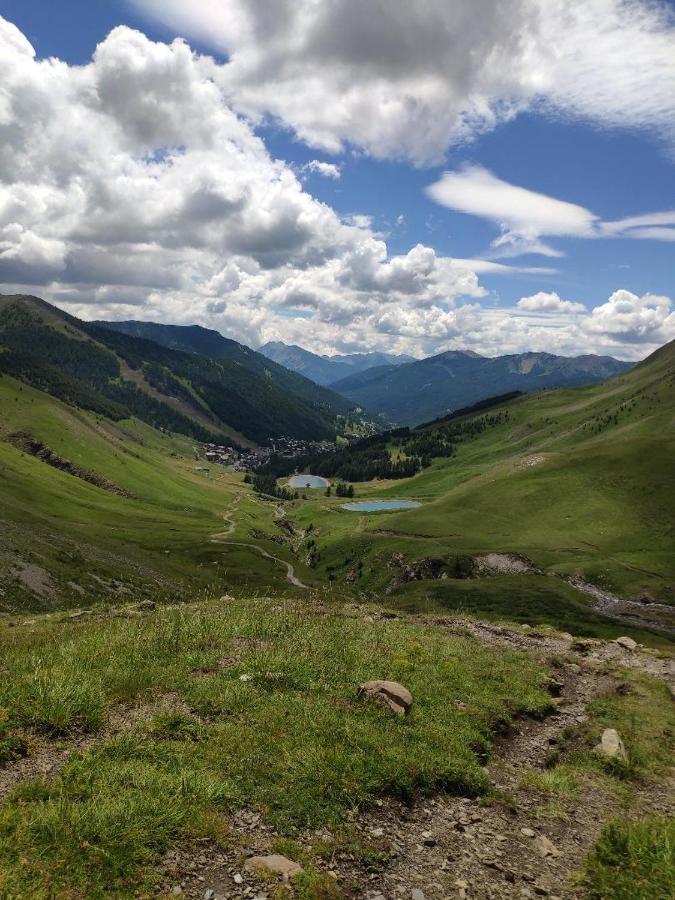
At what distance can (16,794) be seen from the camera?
9625 millimetres

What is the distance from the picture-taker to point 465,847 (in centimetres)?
1098

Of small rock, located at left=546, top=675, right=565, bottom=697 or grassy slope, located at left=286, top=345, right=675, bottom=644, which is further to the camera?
grassy slope, located at left=286, top=345, right=675, bottom=644

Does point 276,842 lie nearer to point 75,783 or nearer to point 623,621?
point 75,783

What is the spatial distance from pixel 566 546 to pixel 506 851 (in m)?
135

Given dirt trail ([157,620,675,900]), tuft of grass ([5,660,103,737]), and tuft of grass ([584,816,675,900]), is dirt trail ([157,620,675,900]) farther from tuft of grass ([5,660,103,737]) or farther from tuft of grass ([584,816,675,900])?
tuft of grass ([5,660,103,737])

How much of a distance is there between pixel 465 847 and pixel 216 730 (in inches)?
254

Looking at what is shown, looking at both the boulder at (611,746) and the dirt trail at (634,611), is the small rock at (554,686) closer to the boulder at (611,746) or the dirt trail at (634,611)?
the boulder at (611,746)

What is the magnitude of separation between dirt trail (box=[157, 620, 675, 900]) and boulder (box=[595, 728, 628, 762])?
1.09 m

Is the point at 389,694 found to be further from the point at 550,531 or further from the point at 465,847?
the point at 550,531

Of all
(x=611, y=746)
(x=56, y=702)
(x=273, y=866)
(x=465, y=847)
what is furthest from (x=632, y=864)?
(x=56, y=702)

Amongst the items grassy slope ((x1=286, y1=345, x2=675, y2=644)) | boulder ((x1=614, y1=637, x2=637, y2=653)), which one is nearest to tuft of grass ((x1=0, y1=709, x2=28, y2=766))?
boulder ((x1=614, y1=637, x2=637, y2=653))

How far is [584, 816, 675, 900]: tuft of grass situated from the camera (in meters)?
8.88

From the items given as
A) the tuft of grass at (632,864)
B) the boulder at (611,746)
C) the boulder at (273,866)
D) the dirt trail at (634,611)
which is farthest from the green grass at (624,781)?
the dirt trail at (634,611)

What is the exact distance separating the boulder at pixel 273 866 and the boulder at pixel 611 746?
11.5 metres
